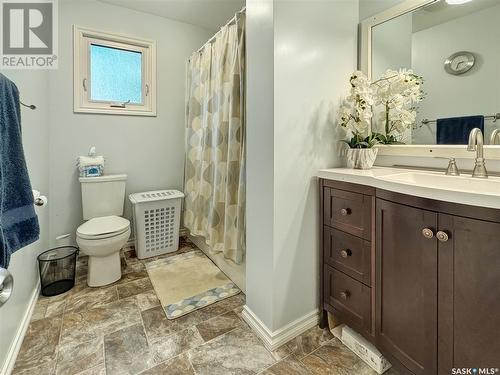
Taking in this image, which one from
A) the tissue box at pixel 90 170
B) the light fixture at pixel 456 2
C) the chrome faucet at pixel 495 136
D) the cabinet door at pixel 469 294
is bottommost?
the cabinet door at pixel 469 294

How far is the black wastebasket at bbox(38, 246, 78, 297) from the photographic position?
1870 millimetres

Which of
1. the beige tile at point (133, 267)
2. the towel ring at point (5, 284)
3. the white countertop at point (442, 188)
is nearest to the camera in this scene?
the towel ring at point (5, 284)

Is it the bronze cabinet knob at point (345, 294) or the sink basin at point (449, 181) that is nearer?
the sink basin at point (449, 181)

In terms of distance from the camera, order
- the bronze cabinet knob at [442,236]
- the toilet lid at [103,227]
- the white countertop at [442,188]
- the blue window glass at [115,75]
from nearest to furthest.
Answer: the white countertop at [442,188]
the bronze cabinet knob at [442,236]
the toilet lid at [103,227]
the blue window glass at [115,75]

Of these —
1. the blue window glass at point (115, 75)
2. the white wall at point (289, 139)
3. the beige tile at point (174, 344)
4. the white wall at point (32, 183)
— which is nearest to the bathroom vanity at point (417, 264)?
the white wall at point (289, 139)

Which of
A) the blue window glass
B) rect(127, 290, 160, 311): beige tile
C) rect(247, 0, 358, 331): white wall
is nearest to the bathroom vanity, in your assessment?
rect(247, 0, 358, 331): white wall

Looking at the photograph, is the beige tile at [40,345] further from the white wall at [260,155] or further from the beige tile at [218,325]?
the white wall at [260,155]

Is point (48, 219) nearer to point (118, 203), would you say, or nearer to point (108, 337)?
point (118, 203)

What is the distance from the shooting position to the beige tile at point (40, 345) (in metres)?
1.25

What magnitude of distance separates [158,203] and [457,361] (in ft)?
7.51

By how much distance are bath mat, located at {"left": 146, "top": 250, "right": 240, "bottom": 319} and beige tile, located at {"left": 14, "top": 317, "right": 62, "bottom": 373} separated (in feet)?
1.93

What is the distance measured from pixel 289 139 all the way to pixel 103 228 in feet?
5.22

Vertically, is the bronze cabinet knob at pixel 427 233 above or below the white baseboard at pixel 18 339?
above

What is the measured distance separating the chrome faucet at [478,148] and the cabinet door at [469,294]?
1.49 ft
